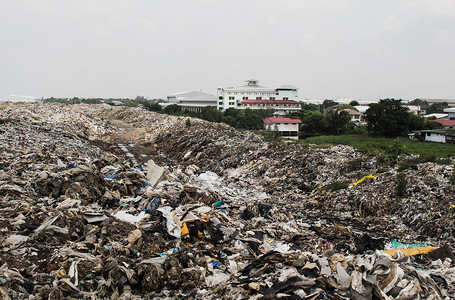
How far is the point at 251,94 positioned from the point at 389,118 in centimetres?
3468

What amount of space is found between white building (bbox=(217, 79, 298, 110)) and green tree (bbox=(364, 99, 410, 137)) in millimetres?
29986

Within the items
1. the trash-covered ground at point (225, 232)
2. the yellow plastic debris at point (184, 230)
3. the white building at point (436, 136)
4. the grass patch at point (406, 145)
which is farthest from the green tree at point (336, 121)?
the yellow plastic debris at point (184, 230)

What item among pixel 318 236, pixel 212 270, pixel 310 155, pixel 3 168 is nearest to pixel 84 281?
pixel 212 270

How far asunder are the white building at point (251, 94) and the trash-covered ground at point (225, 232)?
159 ft

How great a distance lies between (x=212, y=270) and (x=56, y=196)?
14.0ft

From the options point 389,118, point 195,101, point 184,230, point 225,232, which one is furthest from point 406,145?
point 195,101

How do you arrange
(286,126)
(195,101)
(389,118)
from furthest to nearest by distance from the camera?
(195,101) < (286,126) < (389,118)

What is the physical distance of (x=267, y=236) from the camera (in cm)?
672

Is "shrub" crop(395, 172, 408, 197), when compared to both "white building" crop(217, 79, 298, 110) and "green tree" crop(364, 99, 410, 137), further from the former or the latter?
"white building" crop(217, 79, 298, 110)

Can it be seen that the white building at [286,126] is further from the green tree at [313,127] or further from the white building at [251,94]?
the white building at [251,94]

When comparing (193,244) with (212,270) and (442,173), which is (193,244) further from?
(442,173)

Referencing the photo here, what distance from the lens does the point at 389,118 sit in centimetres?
2917

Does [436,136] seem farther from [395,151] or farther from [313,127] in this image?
[395,151]

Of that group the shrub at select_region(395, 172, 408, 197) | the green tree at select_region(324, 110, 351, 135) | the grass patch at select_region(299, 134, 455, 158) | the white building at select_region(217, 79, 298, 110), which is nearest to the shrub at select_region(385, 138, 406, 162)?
the grass patch at select_region(299, 134, 455, 158)
